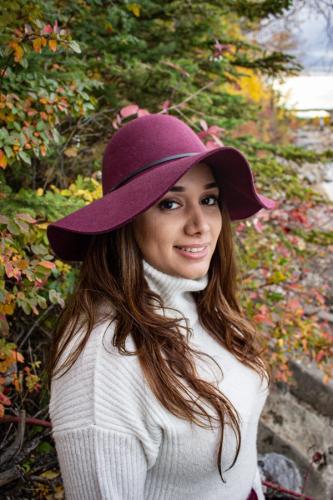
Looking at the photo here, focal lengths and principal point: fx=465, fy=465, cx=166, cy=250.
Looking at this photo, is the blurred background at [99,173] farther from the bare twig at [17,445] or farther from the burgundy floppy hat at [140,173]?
the burgundy floppy hat at [140,173]

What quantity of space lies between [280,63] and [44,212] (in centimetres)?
293

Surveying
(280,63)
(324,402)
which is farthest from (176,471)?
(280,63)

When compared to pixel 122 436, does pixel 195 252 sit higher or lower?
higher

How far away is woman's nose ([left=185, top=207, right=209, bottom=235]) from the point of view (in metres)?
1.55

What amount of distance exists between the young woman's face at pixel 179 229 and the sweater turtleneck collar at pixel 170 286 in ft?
0.07

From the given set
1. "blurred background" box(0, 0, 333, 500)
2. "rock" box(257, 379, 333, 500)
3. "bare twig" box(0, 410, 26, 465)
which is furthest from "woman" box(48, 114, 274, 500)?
"rock" box(257, 379, 333, 500)

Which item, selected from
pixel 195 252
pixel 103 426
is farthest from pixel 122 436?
pixel 195 252

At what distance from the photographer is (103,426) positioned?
4.19 feet

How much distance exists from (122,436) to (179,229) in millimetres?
660

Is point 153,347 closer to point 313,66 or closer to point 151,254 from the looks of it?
point 151,254

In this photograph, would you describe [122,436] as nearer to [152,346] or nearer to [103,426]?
[103,426]

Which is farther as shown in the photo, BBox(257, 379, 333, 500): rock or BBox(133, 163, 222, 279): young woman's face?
BBox(257, 379, 333, 500): rock

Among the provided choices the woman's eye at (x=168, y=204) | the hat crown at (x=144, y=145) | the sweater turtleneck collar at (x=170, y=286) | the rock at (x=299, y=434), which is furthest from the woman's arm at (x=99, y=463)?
the rock at (x=299, y=434)

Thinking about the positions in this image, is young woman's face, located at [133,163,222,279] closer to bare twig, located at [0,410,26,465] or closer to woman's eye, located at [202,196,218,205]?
woman's eye, located at [202,196,218,205]
